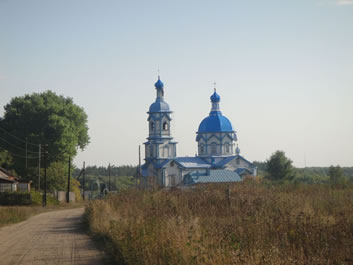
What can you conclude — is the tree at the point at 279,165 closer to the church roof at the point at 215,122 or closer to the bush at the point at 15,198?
the church roof at the point at 215,122

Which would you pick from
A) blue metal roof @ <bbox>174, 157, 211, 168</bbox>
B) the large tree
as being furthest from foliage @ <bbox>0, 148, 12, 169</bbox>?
blue metal roof @ <bbox>174, 157, 211, 168</bbox>

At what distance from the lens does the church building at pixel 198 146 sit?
80125mm

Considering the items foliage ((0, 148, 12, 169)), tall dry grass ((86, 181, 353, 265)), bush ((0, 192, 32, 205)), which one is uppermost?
foliage ((0, 148, 12, 169))

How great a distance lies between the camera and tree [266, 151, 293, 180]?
85.7 m

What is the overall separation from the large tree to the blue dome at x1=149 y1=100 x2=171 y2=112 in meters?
15.6

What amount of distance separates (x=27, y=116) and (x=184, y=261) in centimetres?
5941

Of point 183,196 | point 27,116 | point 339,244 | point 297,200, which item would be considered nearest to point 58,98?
Result: point 27,116

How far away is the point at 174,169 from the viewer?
3155 inches

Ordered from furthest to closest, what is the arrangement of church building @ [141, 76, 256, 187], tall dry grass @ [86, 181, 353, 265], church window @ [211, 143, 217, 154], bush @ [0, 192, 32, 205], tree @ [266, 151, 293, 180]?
tree @ [266, 151, 293, 180]
church window @ [211, 143, 217, 154]
church building @ [141, 76, 256, 187]
bush @ [0, 192, 32, 205]
tall dry grass @ [86, 181, 353, 265]

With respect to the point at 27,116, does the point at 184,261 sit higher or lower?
lower

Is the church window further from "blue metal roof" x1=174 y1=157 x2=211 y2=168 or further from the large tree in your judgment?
the large tree

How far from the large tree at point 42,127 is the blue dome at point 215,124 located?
74.8 feet

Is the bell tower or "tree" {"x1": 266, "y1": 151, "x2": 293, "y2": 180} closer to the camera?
the bell tower

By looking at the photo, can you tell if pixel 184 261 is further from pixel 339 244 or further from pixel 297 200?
pixel 297 200
